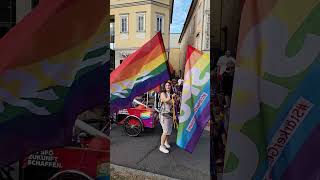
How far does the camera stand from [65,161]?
336 cm

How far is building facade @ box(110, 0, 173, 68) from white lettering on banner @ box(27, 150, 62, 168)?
354 centimetres

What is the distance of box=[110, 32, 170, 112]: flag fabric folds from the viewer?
5.89 metres

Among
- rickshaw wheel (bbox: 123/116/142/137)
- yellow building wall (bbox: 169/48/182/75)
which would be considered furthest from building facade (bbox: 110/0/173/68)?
rickshaw wheel (bbox: 123/116/142/137)

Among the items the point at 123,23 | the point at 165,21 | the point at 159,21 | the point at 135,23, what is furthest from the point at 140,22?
the point at 165,21

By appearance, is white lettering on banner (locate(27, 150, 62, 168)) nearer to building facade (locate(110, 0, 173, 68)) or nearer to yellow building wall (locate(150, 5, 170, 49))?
building facade (locate(110, 0, 173, 68))

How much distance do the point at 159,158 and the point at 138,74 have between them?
10.9 ft

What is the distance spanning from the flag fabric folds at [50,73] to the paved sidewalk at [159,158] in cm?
458


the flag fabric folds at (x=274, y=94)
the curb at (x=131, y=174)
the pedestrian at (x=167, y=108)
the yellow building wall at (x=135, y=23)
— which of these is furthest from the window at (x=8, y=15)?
the pedestrian at (x=167, y=108)

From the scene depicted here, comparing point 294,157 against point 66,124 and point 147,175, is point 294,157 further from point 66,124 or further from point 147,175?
point 147,175

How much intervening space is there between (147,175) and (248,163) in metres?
5.19

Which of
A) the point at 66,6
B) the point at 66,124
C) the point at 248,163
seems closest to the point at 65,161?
the point at 66,124

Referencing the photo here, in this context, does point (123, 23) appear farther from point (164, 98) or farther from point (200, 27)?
point (164, 98)

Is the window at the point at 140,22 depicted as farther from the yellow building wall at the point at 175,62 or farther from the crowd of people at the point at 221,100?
the crowd of people at the point at 221,100

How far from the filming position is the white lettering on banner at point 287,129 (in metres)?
2.00
